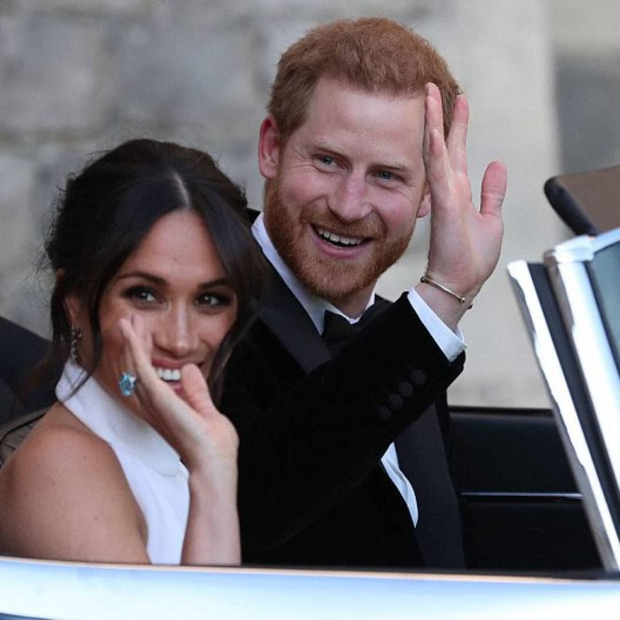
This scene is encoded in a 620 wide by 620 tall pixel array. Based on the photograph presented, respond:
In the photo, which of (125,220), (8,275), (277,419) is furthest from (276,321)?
(8,275)

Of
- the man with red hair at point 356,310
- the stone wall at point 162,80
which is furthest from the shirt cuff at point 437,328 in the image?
the stone wall at point 162,80

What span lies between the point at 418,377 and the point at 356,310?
2.12 feet

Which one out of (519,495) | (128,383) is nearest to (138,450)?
(128,383)

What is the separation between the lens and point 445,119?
2.94 metres

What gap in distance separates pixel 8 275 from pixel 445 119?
2.39 m

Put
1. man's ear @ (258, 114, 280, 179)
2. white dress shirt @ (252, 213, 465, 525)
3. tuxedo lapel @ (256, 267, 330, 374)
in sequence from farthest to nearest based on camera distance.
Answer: man's ear @ (258, 114, 280, 179)
white dress shirt @ (252, 213, 465, 525)
tuxedo lapel @ (256, 267, 330, 374)

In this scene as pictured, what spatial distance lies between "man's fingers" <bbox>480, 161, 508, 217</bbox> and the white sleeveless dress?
48 cm

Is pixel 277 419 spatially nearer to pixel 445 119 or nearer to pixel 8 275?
pixel 445 119

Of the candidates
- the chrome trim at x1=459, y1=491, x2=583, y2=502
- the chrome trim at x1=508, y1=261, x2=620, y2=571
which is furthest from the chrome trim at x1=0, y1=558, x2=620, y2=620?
the chrome trim at x1=459, y1=491, x2=583, y2=502

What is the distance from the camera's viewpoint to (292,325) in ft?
8.54

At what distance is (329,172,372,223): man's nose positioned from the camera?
105 inches

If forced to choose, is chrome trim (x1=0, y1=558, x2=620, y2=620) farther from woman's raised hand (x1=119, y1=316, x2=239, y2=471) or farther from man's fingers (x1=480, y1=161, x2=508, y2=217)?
man's fingers (x1=480, y1=161, x2=508, y2=217)

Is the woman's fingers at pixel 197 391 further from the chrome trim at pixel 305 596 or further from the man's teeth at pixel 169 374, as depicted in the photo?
the chrome trim at pixel 305 596

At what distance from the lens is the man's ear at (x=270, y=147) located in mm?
2828
